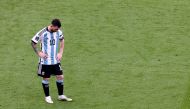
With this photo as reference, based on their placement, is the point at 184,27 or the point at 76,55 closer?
the point at 76,55

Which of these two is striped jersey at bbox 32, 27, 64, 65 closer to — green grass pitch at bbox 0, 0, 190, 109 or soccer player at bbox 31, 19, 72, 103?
soccer player at bbox 31, 19, 72, 103

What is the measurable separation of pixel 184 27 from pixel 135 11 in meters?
1.57

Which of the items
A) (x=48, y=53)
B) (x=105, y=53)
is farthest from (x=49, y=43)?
(x=105, y=53)

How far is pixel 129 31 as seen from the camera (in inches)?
581

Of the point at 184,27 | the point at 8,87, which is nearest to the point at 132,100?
the point at 8,87

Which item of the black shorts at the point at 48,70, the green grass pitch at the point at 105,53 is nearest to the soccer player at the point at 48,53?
the black shorts at the point at 48,70

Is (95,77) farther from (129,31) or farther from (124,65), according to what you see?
(129,31)

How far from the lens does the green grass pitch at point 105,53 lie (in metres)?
11.7

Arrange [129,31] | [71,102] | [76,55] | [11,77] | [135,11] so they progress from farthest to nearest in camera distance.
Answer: [135,11] → [129,31] → [76,55] → [11,77] → [71,102]

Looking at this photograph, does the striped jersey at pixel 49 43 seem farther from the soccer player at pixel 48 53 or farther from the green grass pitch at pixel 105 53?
the green grass pitch at pixel 105 53

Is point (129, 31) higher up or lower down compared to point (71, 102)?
higher up

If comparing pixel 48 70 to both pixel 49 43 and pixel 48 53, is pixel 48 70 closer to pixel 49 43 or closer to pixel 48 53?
pixel 48 53

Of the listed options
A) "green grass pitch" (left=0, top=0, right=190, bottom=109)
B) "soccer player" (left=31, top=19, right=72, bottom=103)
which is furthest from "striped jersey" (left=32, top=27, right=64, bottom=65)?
"green grass pitch" (left=0, top=0, right=190, bottom=109)

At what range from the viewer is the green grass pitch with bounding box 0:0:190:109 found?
38.5 ft
